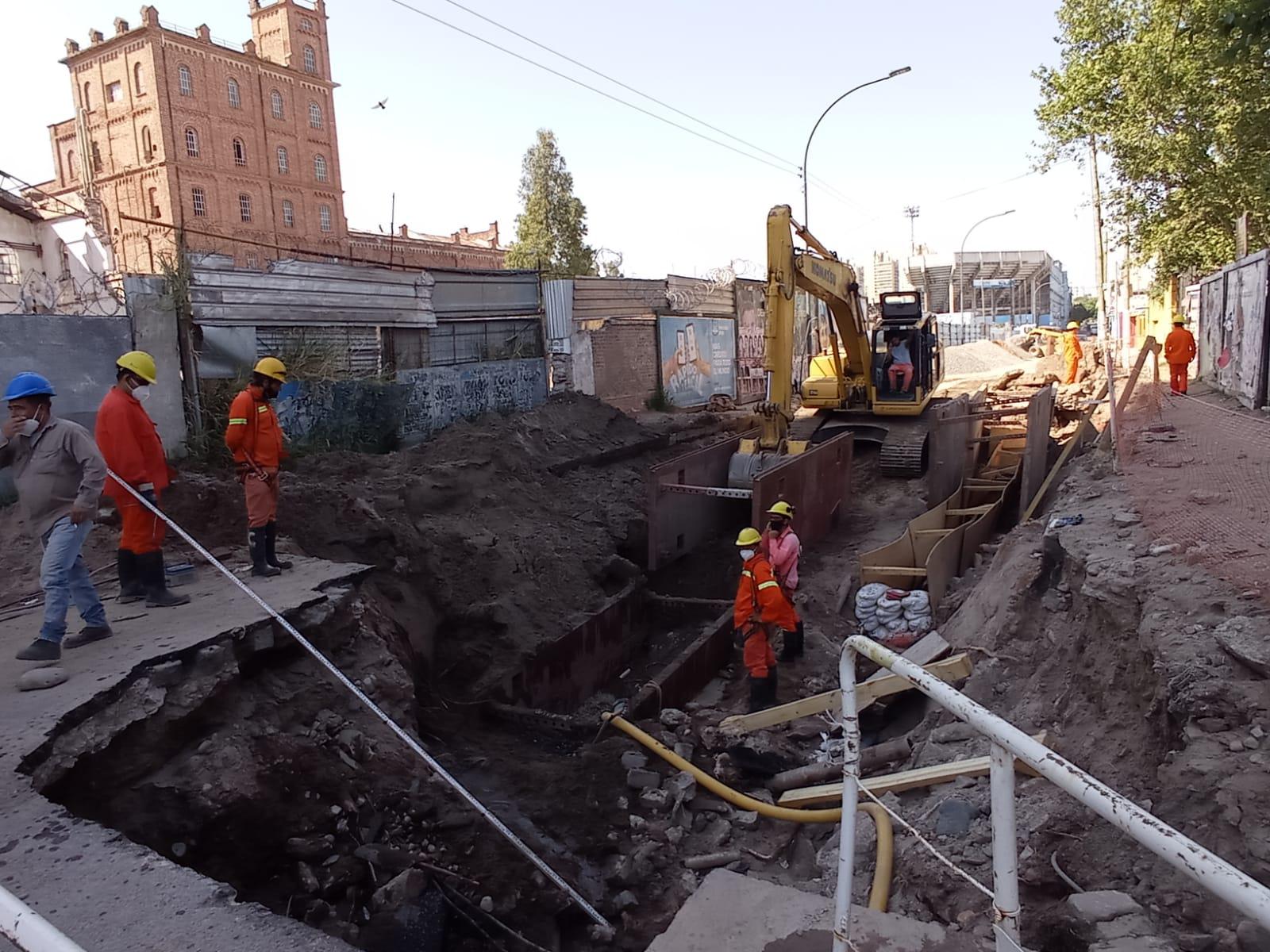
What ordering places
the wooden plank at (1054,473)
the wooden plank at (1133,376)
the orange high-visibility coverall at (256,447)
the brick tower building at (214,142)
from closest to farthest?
1. the orange high-visibility coverall at (256,447)
2. the wooden plank at (1133,376)
3. the wooden plank at (1054,473)
4. the brick tower building at (214,142)

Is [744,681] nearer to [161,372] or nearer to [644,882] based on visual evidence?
[644,882]

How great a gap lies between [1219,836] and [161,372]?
1120 cm

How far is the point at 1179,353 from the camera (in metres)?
15.3

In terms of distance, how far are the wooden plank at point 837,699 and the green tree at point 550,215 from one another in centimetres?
3198

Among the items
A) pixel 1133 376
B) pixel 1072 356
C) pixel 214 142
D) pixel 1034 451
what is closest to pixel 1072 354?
pixel 1072 356

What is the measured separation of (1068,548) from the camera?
20.9 ft

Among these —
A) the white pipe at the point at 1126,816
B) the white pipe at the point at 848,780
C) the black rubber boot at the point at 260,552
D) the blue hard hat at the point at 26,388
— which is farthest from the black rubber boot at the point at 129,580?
the white pipe at the point at 1126,816

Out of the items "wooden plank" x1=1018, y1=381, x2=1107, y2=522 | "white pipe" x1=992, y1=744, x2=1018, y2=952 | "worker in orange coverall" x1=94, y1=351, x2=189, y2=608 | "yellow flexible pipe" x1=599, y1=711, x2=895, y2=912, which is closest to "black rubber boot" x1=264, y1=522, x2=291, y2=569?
"worker in orange coverall" x1=94, y1=351, x2=189, y2=608

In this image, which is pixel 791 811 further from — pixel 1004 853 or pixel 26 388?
pixel 26 388

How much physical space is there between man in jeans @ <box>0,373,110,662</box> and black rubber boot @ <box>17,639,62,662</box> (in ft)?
0.21

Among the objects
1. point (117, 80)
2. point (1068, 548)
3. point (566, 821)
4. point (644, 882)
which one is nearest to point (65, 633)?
point (566, 821)

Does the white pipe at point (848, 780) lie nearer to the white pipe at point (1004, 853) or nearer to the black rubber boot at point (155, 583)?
the white pipe at point (1004, 853)

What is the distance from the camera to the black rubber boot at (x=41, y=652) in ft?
15.8

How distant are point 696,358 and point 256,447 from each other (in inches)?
770
